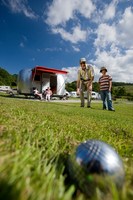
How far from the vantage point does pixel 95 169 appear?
209cm

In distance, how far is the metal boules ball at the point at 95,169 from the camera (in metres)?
1.95

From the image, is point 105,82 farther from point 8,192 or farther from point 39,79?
point 39,79

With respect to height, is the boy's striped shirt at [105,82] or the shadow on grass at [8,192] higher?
the boy's striped shirt at [105,82]

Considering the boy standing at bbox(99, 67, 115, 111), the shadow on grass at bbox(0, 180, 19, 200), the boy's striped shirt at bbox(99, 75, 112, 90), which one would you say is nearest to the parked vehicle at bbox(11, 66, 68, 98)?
the boy standing at bbox(99, 67, 115, 111)

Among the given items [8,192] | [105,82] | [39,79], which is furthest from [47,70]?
[8,192]

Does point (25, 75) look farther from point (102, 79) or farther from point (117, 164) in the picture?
point (117, 164)

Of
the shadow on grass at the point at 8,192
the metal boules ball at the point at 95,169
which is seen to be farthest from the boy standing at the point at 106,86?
the shadow on grass at the point at 8,192

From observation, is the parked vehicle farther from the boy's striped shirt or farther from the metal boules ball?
the metal boules ball

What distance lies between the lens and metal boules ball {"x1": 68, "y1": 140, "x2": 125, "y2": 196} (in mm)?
1946

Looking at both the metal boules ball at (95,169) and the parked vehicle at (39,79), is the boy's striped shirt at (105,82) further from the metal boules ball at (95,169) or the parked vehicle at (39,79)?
the parked vehicle at (39,79)

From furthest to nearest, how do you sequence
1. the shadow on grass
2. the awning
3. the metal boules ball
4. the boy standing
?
1. the awning
2. the boy standing
3. the metal boules ball
4. the shadow on grass

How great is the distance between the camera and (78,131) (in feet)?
15.2

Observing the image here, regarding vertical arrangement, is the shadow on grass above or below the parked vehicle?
below

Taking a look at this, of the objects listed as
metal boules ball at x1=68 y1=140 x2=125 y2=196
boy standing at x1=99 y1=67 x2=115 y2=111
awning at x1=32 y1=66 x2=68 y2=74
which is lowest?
metal boules ball at x1=68 y1=140 x2=125 y2=196
